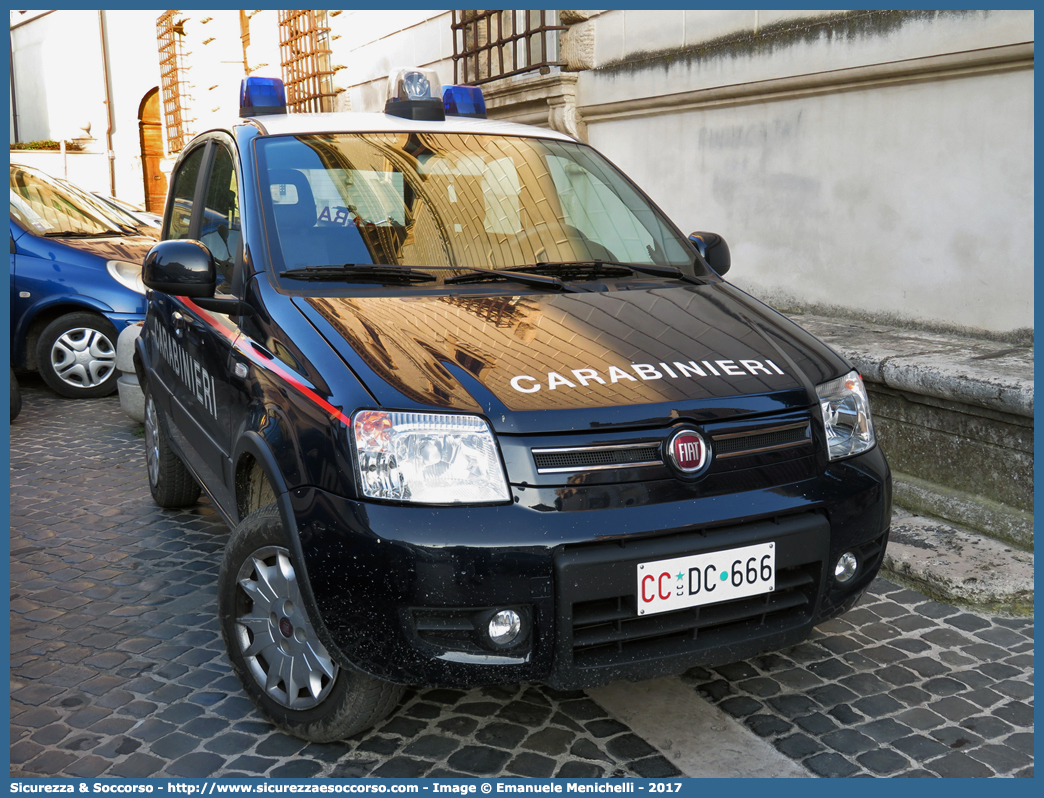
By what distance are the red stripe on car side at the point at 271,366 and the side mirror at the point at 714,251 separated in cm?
183

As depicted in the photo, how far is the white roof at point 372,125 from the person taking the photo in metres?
3.63

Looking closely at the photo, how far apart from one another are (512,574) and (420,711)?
863mm

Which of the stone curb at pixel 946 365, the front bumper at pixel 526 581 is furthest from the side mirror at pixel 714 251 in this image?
the front bumper at pixel 526 581

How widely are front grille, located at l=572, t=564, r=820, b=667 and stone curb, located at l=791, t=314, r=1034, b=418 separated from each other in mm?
2033

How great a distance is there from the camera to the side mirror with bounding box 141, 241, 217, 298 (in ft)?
10.5

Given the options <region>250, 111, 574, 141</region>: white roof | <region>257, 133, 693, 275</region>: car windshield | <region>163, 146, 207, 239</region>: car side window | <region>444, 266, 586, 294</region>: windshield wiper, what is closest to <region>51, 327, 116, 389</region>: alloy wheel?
<region>163, 146, 207, 239</region>: car side window

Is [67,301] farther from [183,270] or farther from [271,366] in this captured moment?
[271,366]

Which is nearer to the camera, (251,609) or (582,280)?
(251,609)

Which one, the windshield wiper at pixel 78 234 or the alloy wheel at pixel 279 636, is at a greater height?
the windshield wiper at pixel 78 234

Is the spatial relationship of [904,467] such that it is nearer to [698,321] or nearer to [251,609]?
[698,321]

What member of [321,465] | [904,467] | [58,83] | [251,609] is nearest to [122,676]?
[251,609]

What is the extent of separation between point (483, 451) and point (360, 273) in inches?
38.1

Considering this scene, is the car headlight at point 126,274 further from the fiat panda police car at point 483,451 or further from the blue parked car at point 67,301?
the fiat panda police car at point 483,451

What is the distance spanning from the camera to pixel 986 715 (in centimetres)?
295
